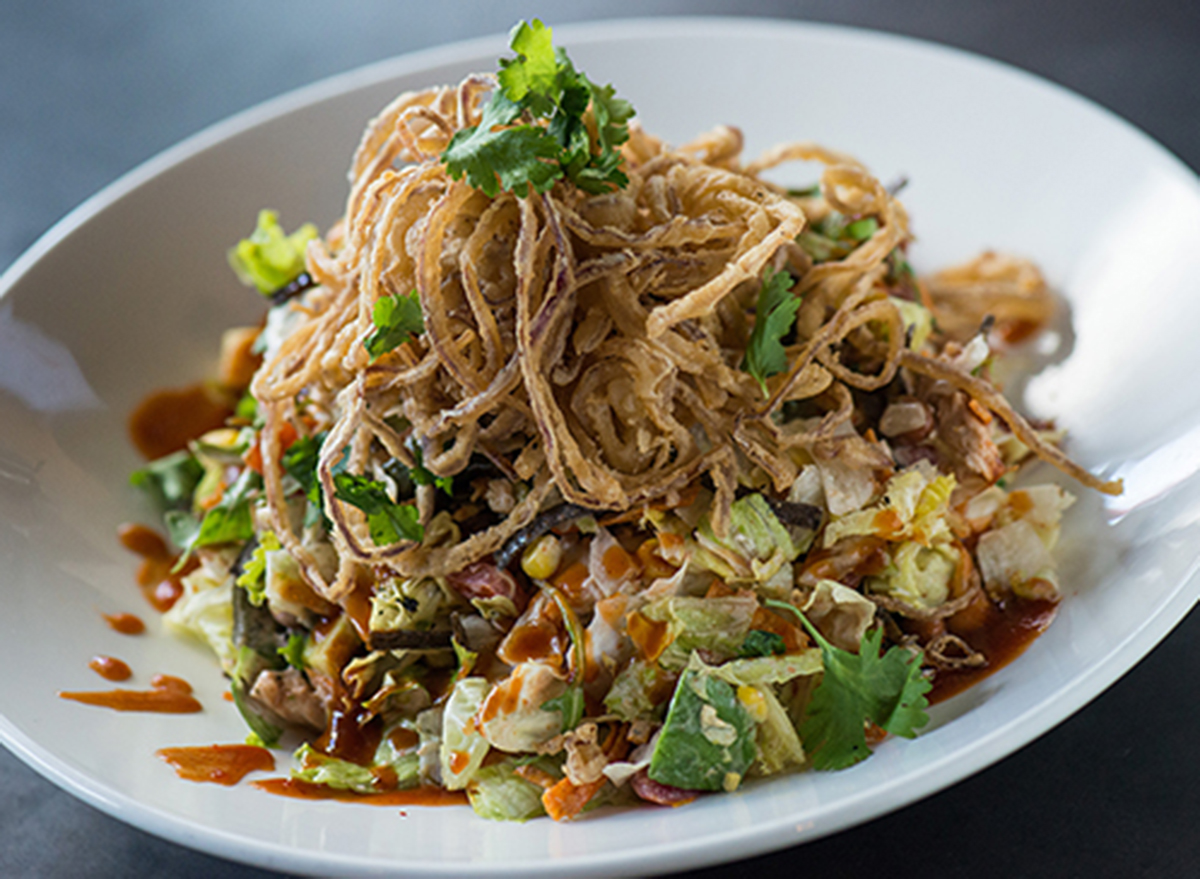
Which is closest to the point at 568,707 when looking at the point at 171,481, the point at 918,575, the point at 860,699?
the point at 860,699

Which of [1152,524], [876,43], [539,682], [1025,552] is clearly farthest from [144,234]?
[1152,524]

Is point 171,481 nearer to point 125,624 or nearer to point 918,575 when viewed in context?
point 125,624

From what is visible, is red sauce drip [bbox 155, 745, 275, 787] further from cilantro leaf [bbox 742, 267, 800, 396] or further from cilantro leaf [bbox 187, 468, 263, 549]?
cilantro leaf [bbox 742, 267, 800, 396]

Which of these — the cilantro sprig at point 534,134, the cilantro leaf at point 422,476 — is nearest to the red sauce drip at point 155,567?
the cilantro leaf at point 422,476

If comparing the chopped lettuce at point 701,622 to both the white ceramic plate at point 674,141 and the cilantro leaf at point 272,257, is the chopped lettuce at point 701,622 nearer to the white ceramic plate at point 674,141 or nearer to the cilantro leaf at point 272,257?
the white ceramic plate at point 674,141

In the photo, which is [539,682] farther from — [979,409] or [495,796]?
[979,409]

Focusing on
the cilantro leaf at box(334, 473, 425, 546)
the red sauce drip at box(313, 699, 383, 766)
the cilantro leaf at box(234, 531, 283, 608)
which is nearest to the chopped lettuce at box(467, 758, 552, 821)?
the red sauce drip at box(313, 699, 383, 766)
